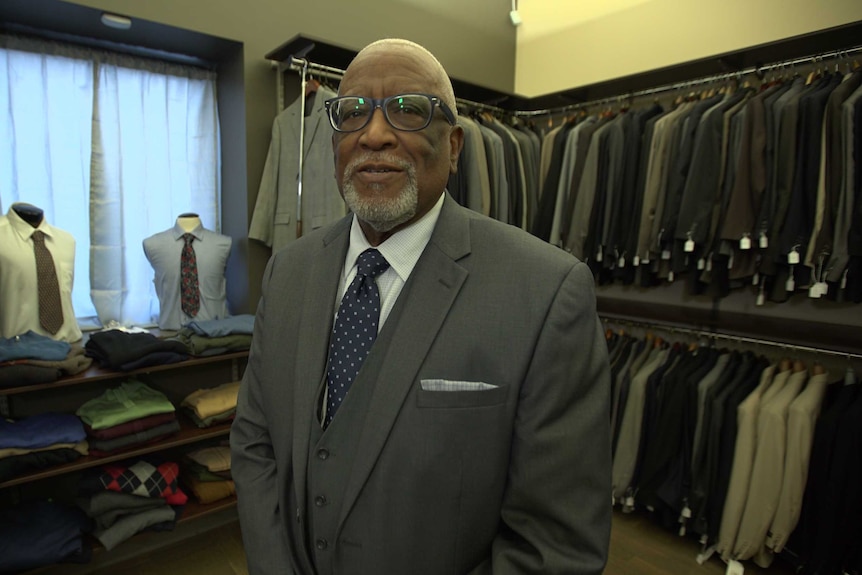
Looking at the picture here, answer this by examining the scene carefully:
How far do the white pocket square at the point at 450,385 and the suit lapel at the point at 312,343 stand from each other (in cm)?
24

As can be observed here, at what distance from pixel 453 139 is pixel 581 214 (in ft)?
6.56

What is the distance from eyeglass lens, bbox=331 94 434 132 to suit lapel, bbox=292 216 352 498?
0.91 feet

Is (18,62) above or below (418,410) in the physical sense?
above

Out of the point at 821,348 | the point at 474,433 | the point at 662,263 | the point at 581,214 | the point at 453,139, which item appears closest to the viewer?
the point at 474,433

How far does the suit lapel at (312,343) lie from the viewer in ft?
3.17

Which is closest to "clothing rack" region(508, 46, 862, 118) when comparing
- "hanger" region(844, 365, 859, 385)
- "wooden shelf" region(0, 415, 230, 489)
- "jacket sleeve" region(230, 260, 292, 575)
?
"hanger" region(844, 365, 859, 385)

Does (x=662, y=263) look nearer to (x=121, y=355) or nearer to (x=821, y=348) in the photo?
(x=821, y=348)

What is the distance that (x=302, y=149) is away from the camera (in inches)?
95.3

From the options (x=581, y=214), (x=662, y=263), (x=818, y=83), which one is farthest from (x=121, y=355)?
(x=818, y=83)

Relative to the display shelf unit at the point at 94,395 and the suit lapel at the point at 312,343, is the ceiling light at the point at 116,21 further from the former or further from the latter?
the suit lapel at the point at 312,343

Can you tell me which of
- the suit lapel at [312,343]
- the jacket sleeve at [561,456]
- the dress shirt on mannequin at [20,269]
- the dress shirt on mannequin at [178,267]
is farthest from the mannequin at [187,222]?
the jacket sleeve at [561,456]

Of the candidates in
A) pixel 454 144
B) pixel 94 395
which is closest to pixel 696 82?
pixel 454 144

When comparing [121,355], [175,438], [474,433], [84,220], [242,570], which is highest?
[84,220]

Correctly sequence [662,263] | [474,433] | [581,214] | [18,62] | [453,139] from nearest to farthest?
[474,433] < [453,139] < [18,62] < [662,263] < [581,214]
